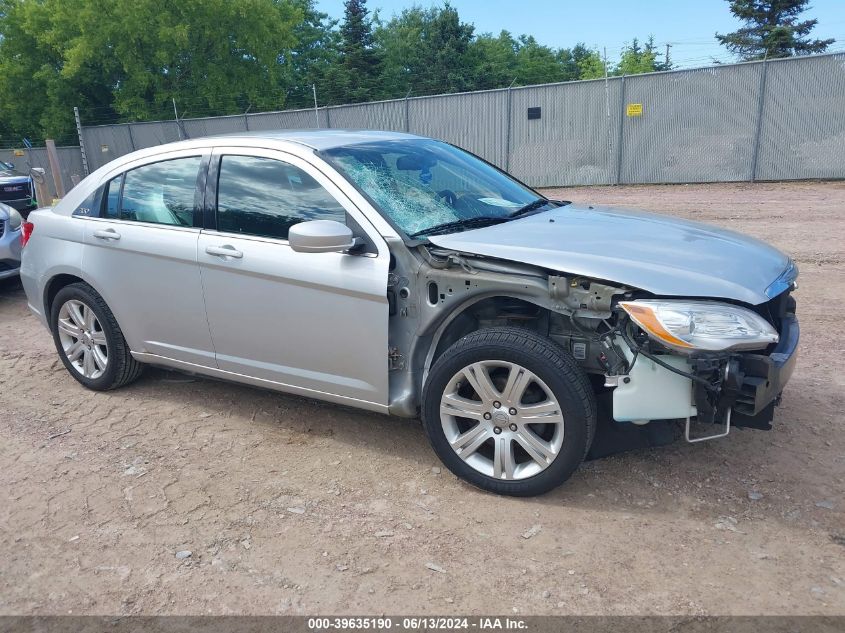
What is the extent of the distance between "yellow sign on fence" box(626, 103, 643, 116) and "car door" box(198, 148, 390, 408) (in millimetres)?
15896

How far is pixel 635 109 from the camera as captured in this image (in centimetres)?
1772

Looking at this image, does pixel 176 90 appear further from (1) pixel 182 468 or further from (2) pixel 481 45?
(1) pixel 182 468

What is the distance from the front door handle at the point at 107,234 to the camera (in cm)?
436

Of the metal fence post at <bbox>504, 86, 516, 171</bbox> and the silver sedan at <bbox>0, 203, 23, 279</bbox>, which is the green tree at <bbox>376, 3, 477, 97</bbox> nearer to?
the metal fence post at <bbox>504, 86, 516, 171</bbox>

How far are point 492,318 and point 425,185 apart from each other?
36.5 inches

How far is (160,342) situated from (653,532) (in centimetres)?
311

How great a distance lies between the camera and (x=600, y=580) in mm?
2629

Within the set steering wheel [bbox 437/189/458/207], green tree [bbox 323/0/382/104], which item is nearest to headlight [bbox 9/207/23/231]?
steering wheel [bbox 437/189/458/207]

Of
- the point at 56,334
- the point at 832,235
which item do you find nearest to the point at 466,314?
the point at 56,334

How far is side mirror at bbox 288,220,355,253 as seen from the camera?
3262 mm

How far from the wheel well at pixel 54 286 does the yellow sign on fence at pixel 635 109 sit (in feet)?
52.7

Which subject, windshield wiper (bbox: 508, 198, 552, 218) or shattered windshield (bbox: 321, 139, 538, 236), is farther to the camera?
windshield wiper (bbox: 508, 198, 552, 218)

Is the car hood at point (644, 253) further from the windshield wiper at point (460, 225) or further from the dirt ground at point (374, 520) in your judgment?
the dirt ground at point (374, 520)

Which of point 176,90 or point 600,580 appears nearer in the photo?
point 600,580
